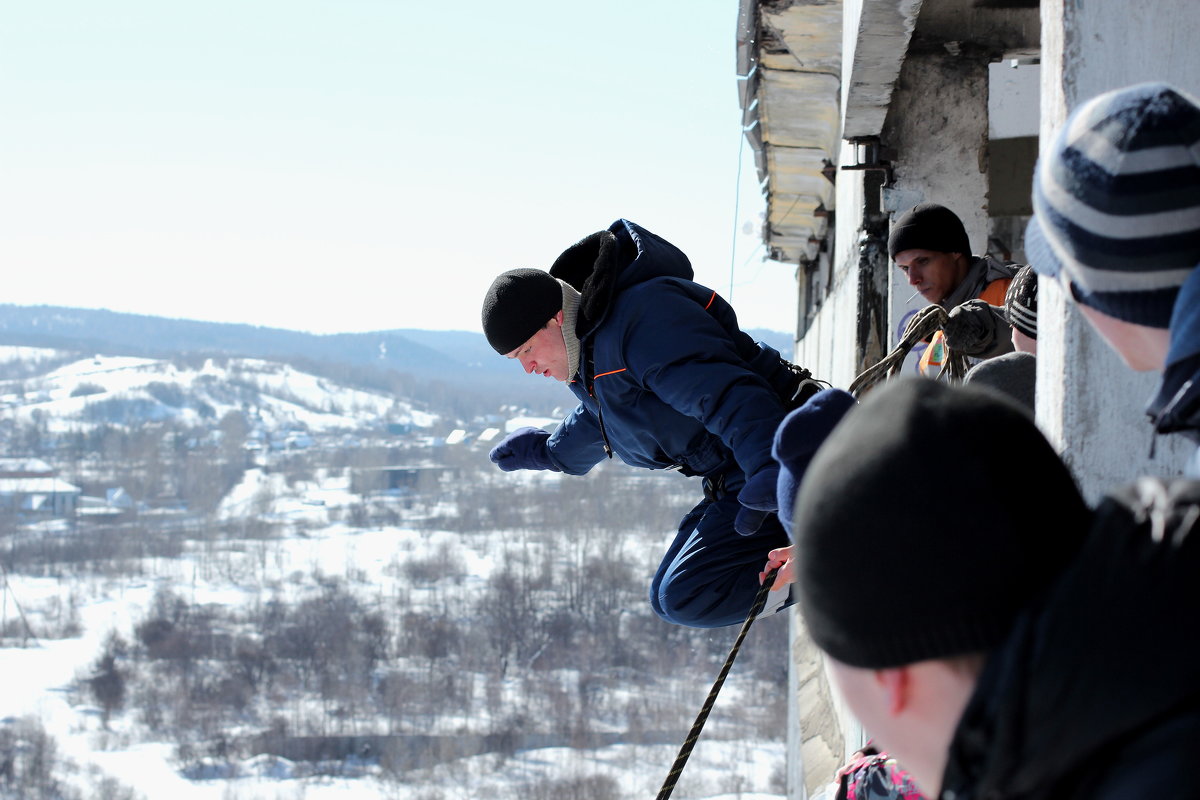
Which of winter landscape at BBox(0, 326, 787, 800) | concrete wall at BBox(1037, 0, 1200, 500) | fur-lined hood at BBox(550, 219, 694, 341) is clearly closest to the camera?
concrete wall at BBox(1037, 0, 1200, 500)

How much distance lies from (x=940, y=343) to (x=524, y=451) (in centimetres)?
131

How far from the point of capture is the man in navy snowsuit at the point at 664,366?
274 centimetres

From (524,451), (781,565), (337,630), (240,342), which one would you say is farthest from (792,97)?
(240,342)

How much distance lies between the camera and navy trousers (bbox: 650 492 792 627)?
2.95m

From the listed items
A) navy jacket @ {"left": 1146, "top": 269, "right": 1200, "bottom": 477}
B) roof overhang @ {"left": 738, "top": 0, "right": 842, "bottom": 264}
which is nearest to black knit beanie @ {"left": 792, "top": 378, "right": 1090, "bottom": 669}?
navy jacket @ {"left": 1146, "top": 269, "right": 1200, "bottom": 477}

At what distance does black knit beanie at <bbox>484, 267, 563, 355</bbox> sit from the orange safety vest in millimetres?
994

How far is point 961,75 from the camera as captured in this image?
471 centimetres

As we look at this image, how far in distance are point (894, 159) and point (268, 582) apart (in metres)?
78.4

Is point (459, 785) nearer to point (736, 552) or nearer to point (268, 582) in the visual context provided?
point (268, 582)

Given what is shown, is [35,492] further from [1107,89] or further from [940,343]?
[1107,89]

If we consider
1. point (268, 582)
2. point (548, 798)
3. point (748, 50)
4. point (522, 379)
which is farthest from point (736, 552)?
point (522, 379)

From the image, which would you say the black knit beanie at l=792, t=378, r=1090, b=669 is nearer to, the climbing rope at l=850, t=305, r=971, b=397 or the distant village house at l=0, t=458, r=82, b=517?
the climbing rope at l=850, t=305, r=971, b=397

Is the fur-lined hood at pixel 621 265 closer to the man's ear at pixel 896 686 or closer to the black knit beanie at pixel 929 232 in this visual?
the black knit beanie at pixel 929 232

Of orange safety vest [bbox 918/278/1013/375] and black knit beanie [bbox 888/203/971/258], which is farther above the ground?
black knit beanie [bbox 888/203/971/258]
